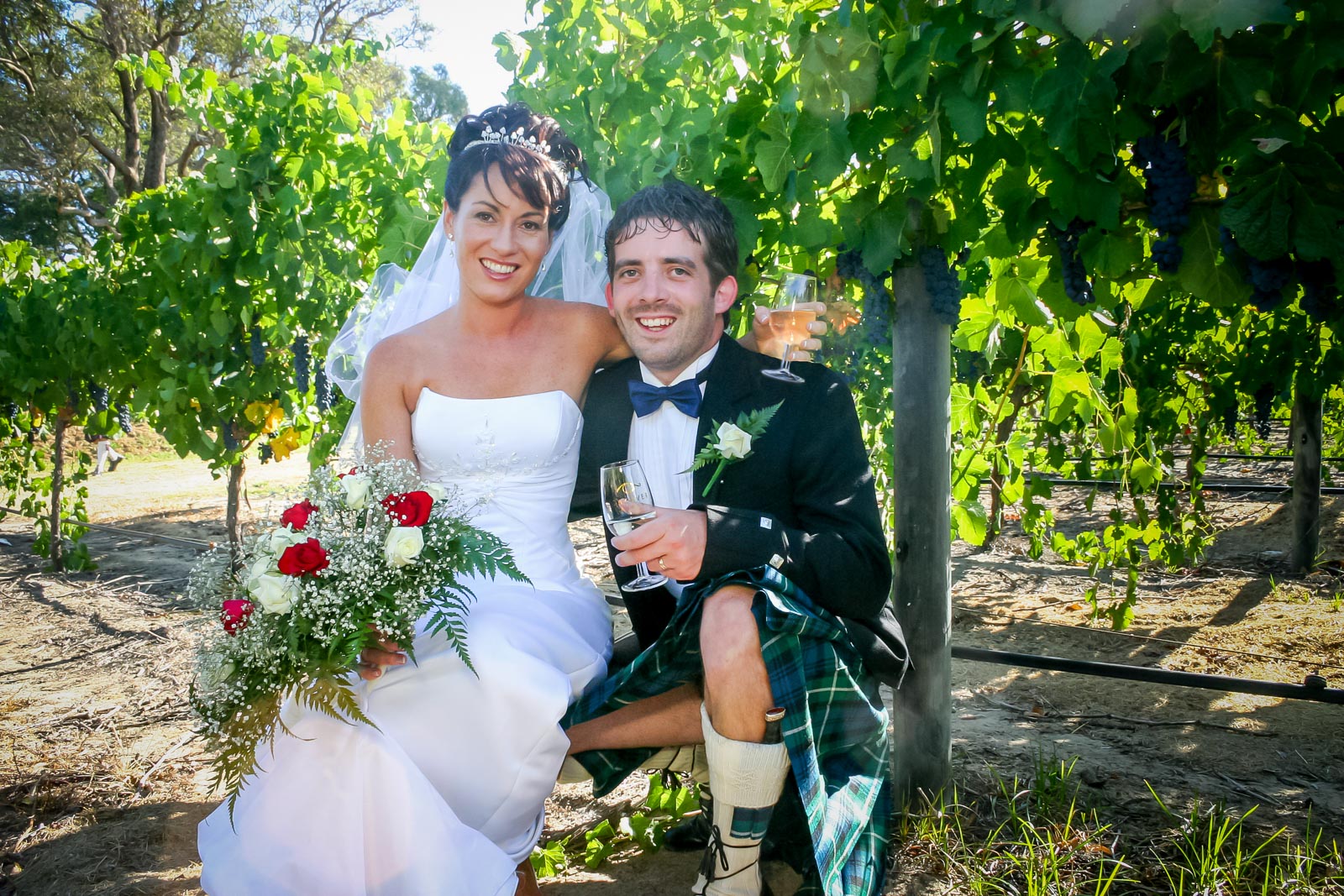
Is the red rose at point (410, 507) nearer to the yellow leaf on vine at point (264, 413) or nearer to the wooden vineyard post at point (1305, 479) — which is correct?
the yellow leaf on vine at point (264, 413)

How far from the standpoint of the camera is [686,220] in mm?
2682

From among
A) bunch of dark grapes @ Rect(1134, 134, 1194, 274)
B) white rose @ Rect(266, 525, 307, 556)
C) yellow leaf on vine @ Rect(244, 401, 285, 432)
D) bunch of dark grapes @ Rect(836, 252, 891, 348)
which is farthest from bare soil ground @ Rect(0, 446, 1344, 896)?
bunch of dark grapes @ Rect(1134, 134, 1194, 274)

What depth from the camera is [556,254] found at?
315cm

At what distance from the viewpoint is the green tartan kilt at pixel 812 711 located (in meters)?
2.20

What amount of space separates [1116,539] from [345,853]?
171 inches

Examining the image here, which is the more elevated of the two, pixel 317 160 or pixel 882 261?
pixel 317 160

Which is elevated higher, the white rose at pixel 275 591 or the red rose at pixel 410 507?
the red rose at pixel 410 507

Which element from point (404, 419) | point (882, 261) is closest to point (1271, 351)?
point (882, 261)

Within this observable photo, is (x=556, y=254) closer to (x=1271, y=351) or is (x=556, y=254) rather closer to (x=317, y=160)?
(x=317, y=160)

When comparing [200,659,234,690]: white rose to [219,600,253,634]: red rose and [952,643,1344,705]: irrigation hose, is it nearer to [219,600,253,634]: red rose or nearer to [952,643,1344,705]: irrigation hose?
[219,600,253,634]: red rose

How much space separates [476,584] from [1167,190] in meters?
2.05

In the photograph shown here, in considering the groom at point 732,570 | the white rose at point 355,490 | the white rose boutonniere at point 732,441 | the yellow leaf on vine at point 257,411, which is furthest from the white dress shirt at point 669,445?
the yellow leaf on vine at point 257,411

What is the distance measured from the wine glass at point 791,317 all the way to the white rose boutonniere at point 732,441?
14 cm

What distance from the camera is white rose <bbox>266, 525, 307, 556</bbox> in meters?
2.13
